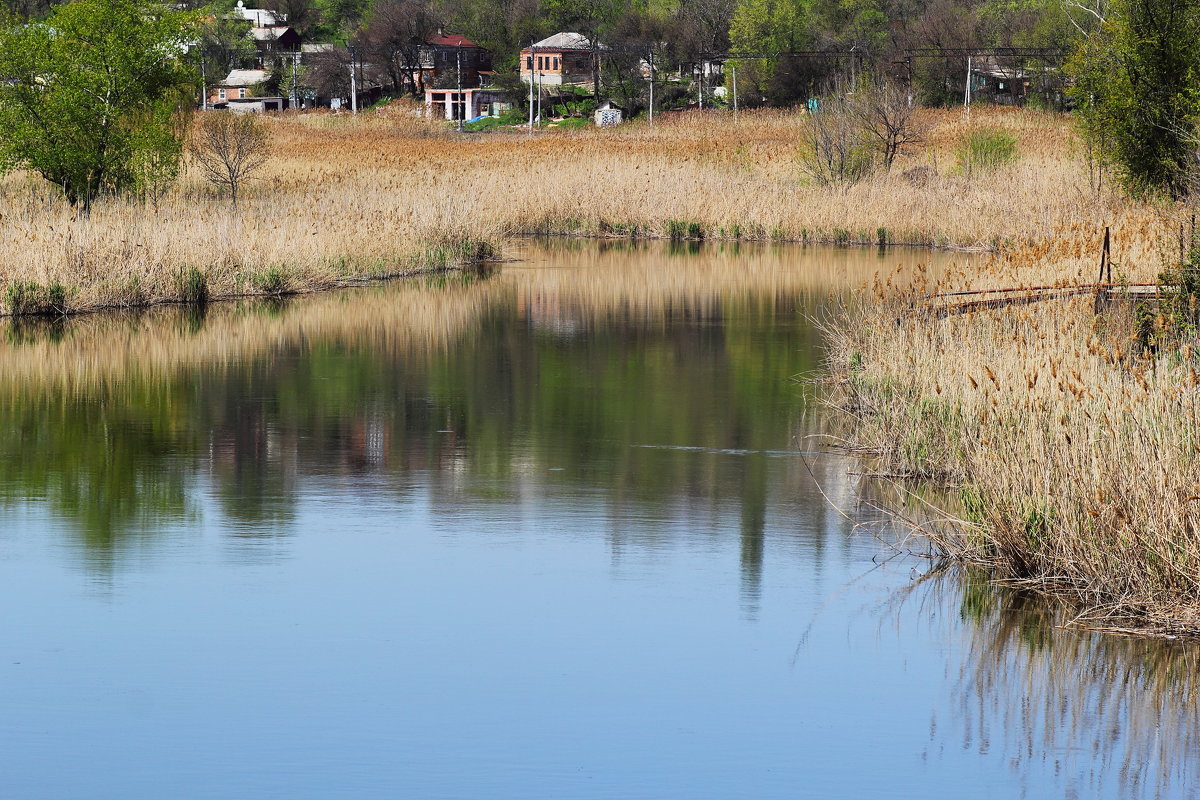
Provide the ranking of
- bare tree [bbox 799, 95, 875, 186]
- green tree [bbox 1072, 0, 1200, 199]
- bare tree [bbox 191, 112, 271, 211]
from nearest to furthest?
green tree [bbox 1072, 0, 1200, 199], bare tree [bbox 191, 112, 271, 211], bare tree [bbox 799, 95, 875, 186]

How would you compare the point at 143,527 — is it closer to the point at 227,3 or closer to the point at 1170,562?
the point at 1170,562

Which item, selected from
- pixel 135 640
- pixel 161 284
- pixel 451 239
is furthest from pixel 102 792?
pixel 451 239

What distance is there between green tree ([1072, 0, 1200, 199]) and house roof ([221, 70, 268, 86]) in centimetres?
9935

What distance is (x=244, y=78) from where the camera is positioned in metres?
121

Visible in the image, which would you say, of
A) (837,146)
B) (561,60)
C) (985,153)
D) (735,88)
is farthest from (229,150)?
(561,60)

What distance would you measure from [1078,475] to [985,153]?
117 ft

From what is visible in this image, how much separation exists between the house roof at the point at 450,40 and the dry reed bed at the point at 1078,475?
348 ft

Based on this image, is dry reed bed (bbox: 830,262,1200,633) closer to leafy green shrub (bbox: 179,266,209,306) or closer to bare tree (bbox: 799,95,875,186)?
leafy green shrub (bbox: 179,266,209,306)

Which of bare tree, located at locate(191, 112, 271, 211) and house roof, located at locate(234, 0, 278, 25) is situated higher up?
house roof, located at locate(234, 0, 278, 25)

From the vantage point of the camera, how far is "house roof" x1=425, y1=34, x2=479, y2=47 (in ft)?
381

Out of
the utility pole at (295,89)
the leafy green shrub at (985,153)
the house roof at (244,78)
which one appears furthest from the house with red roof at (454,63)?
the leafy green shrub at (985,153)

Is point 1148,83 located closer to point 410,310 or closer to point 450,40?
point 410,310

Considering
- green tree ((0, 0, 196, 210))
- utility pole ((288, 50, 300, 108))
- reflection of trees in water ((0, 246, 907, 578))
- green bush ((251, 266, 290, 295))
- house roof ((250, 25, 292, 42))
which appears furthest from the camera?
house roof ((250, 25, 292, 42))

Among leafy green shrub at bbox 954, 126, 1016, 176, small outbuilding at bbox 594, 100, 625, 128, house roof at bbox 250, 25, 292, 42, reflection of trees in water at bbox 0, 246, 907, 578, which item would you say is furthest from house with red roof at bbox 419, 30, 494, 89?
reflection of trees in water at bbox 0, 246, 907, 578
